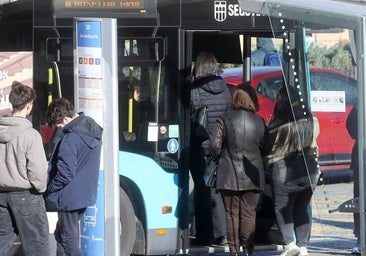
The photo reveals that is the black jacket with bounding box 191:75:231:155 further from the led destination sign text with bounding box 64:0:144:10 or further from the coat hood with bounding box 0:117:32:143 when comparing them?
the coat hood with bounding box 0:117:32:143

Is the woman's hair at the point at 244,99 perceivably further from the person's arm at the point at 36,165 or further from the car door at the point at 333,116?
the person's arm at the point at 36,165

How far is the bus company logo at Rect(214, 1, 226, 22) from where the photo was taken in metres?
8.70

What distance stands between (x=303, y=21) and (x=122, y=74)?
87.3 inches

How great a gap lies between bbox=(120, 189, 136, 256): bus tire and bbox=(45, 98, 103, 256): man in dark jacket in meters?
1.14

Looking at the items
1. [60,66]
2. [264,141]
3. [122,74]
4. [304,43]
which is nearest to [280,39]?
[304,43]

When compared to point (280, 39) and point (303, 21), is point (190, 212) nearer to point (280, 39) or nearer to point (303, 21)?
point (280, 39)

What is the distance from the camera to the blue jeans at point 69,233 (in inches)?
296

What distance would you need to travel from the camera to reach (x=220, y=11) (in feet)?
28.5

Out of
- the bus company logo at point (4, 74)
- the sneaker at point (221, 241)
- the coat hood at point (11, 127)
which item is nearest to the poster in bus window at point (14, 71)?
the bus company logo at point (4, 74)

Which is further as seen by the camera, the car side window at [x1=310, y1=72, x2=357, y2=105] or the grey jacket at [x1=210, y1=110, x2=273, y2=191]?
the grey jacket at [x1=210, y1=110, x2=273, y2=191]

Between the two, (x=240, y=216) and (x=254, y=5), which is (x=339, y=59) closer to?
(x=254, y=5)

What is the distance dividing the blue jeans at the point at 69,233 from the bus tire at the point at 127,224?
1.10m

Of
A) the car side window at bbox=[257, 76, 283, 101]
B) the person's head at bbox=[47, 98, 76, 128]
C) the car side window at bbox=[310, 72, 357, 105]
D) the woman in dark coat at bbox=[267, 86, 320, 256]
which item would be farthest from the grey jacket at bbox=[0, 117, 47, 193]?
the car side window at bbox=[257, 76, 283, 101]

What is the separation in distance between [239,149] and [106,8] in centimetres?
181
